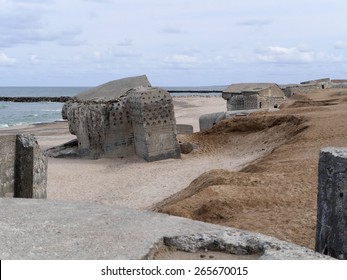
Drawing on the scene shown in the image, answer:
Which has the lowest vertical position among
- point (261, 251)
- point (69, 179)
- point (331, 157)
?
point (69, 179)

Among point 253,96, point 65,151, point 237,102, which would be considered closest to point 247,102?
point 253,96

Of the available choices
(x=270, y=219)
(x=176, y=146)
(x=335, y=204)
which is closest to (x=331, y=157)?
(x=335, y=204)

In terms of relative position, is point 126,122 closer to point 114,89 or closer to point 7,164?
point 114,89

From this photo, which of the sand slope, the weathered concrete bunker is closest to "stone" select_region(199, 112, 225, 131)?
the weathered concrete bunker

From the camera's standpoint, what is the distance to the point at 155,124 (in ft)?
49.8

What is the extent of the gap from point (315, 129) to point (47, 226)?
32.4 feet

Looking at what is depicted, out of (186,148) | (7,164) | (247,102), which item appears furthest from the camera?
(247,102)

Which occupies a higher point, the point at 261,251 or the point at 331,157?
the point at 331,157

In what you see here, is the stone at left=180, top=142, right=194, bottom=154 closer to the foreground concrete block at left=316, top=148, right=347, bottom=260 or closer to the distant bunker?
the distant bunker

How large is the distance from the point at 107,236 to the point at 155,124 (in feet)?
35.6

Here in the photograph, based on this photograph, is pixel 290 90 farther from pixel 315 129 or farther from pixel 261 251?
pixel 261 251

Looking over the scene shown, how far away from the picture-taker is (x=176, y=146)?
15.5 m

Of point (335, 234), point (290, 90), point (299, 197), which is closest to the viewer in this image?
point (335, 234)

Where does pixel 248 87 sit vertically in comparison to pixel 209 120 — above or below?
above
